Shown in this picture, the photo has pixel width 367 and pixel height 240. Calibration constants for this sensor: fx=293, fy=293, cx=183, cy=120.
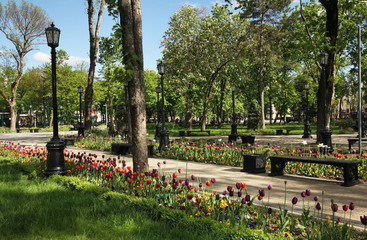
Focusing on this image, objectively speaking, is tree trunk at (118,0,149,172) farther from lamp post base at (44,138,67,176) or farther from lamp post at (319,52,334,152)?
lamp post at (319,52,334,152)

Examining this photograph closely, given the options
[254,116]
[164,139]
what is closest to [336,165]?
[164,139]

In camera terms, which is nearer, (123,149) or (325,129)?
(325,129)

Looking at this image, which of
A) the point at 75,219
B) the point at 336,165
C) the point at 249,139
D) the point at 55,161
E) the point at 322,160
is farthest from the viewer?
the point at 249,139

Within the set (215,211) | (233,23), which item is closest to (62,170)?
(215,211)

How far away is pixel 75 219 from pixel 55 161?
3.88 m

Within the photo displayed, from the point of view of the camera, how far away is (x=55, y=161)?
7770 millimetres

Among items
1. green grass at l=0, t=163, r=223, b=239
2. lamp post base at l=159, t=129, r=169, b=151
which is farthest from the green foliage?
green grass at l=0, t=163, r=223, b=239

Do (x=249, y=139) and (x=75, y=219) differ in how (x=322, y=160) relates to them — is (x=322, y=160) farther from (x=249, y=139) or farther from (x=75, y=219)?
(x=249, y=139)

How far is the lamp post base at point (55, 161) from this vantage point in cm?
768

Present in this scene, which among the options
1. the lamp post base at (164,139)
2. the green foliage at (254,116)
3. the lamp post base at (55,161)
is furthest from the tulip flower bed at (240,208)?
the green foliage at (254,116)

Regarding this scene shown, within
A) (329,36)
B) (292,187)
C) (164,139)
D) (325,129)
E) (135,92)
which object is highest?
(329,36)

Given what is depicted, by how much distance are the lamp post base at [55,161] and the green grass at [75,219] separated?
1761mm

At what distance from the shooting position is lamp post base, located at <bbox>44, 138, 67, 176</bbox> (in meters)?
7.68

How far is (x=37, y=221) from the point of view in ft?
14.1
